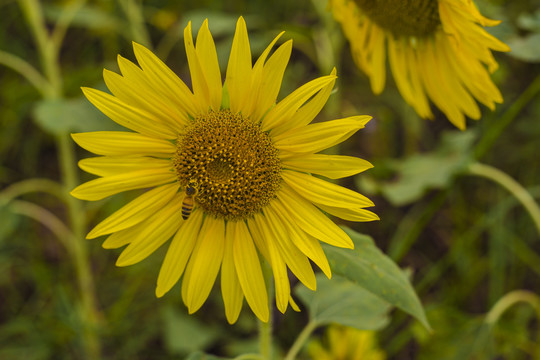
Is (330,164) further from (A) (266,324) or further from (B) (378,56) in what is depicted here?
(B) (378,56)

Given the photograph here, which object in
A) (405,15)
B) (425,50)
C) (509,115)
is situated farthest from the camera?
(509,115)

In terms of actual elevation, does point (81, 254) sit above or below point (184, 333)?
above

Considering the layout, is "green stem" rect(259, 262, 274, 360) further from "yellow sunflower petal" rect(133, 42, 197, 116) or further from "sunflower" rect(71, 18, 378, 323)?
"yellow sunflower petal" rect(133, 42, 197, 116)

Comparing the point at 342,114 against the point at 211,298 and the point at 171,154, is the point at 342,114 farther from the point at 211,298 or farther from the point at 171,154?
the point at 171,154

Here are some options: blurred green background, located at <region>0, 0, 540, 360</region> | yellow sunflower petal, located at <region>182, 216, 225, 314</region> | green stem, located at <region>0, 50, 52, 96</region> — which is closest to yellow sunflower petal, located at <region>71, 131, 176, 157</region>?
yellow sunflower petal, located at <region>182, 216, 225, 314</region>

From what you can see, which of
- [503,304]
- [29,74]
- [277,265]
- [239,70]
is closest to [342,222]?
[503,304]

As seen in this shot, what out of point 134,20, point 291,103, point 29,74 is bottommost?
point 291,103
